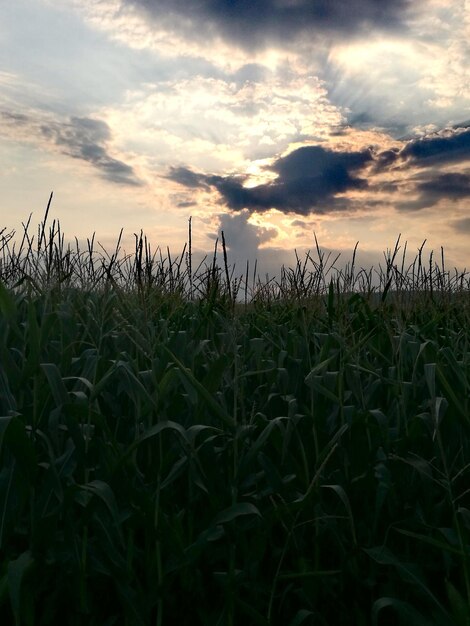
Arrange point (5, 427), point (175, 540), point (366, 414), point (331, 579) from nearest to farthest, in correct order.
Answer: point (5, 427), point (175, 540), point (331, 579), point (366, 414)

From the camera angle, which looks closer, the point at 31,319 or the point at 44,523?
the point at 44,523

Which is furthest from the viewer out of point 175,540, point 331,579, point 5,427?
point 331,579

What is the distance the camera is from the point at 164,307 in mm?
8219

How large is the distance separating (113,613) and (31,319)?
1294mm

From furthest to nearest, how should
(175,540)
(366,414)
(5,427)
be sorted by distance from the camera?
(366,414) → (175,540) → (5,427)

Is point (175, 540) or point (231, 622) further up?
point (175, 540)

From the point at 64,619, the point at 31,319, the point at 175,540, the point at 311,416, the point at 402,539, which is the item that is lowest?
the point at 64,619

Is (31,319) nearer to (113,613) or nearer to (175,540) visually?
(175,540)

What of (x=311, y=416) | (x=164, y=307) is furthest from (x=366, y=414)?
(x=164, y=307)

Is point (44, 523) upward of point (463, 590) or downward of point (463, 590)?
upward

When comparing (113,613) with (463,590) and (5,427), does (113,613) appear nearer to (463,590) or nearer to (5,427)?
(5,427)

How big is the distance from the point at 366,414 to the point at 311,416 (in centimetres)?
29

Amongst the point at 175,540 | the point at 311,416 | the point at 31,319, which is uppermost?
the point at 31,319

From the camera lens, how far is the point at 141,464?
3.04 m
